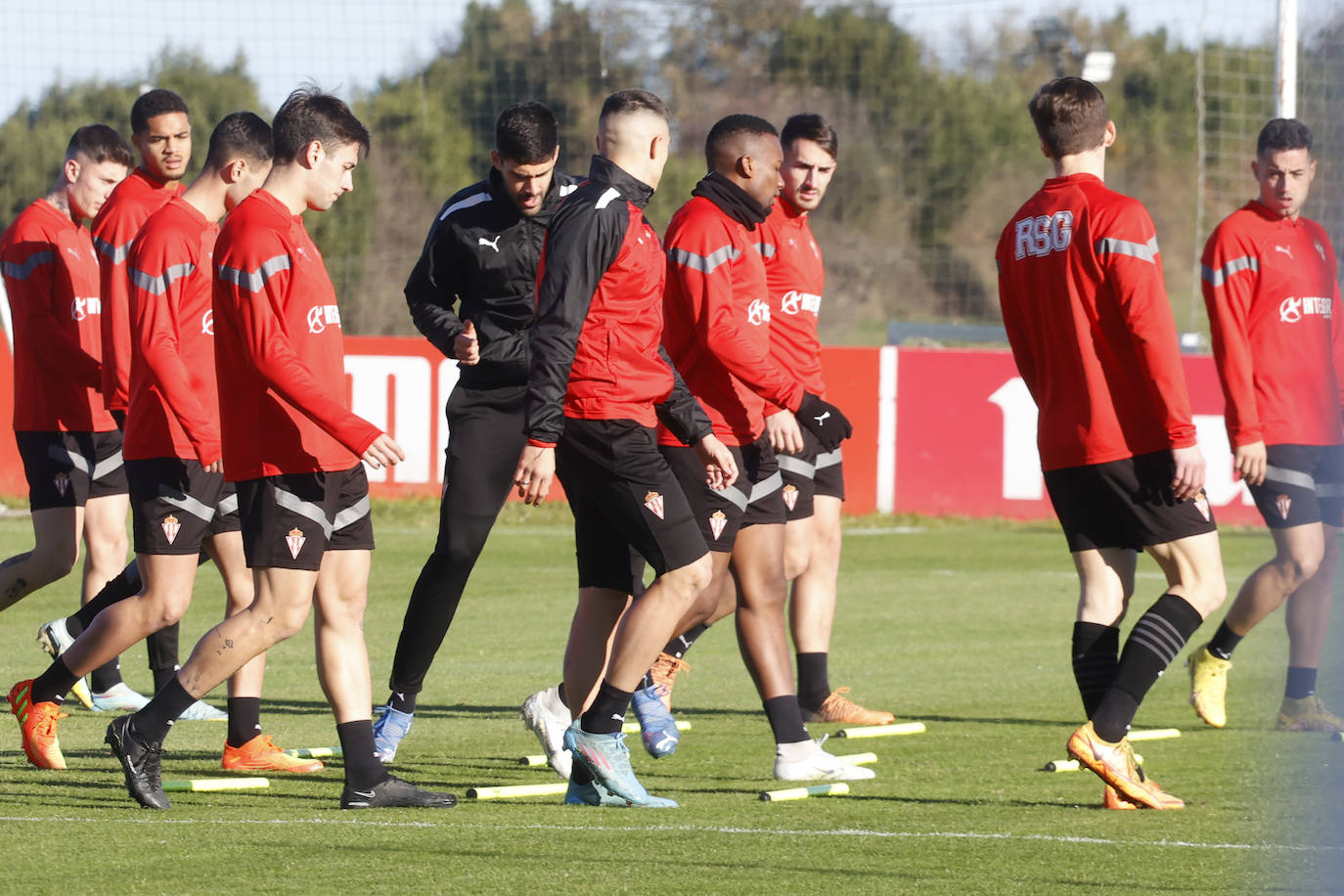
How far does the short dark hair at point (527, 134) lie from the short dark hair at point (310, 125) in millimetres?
867

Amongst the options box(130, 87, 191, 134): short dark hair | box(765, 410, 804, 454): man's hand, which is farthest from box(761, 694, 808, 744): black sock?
box(130, 87, 191, 134): short dark hair

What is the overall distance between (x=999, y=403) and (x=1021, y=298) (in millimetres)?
11528

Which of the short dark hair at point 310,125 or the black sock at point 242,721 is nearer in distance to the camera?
the short dark hair at point 310,125

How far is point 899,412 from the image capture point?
17.4 meters

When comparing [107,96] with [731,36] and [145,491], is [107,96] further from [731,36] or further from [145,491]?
[145,491]

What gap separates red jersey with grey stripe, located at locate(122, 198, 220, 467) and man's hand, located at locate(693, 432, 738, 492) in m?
1.63

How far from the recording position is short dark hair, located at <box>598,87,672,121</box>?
557 cm

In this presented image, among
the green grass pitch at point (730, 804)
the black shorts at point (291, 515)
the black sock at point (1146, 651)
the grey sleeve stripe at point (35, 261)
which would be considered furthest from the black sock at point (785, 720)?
the grey sleeve stripe at point (35, 261)

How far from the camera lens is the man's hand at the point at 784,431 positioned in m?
6.39

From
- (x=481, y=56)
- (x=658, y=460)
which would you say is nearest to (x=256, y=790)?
(x=658, y=460)

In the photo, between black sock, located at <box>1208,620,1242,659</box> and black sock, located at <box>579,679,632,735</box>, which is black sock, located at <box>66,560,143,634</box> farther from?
black sock, located at <box>1208,620,1242,659</box>

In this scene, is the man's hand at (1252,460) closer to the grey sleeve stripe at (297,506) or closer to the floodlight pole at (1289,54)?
the floodlight pole at (1289,54)

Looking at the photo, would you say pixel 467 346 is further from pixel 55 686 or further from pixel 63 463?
pixel 63 463

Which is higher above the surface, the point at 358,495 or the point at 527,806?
the point at 358,495
